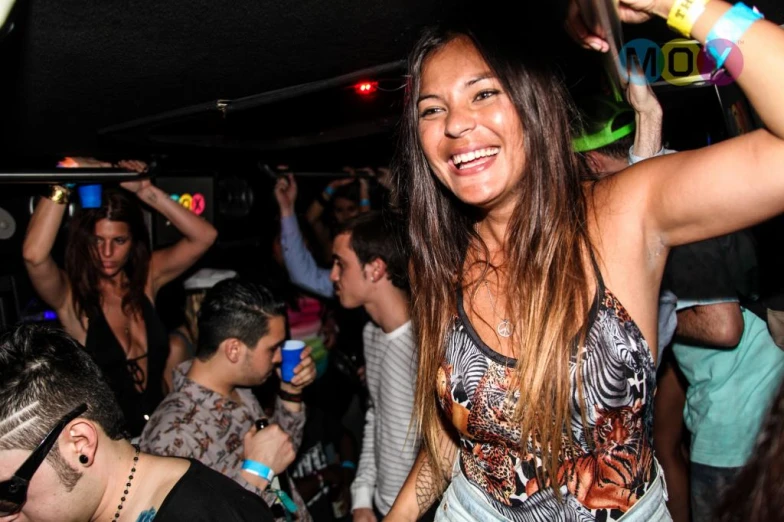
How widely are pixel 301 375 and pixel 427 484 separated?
112cm

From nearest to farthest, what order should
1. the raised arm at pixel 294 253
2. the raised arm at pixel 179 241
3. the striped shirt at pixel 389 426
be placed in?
1. the striped shirt at pixel 389 426
2. the raised arm at pixel 179 241
3. the raised arm at pixel 294 253

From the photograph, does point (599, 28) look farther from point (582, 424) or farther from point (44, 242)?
point (44, 242)

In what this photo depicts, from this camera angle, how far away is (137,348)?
306 cm

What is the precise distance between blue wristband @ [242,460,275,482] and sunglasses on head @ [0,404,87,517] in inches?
32.9

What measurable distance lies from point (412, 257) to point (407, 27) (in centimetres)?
60

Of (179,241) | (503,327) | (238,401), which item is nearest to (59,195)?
(179,241)

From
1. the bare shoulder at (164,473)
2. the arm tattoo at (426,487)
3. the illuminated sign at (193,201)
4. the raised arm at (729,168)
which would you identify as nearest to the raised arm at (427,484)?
the arm tattoo at (426,487)

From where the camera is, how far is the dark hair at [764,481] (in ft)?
2.43

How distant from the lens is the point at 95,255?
3.03 meters

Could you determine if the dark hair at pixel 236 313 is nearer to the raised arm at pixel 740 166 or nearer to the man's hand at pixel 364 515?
the man's hand at pixel 364 515

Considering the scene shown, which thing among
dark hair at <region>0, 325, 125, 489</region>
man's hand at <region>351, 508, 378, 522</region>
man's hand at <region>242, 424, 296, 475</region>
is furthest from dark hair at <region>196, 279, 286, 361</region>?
dark hair at <region>0, 325, 125, 489</region>

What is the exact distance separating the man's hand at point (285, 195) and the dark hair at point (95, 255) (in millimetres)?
Answer: 887

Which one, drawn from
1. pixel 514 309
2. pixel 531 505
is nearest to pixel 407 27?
pixel 514 309

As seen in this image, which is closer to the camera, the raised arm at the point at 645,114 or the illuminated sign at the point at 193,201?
the raised arm at the point at 645,114
